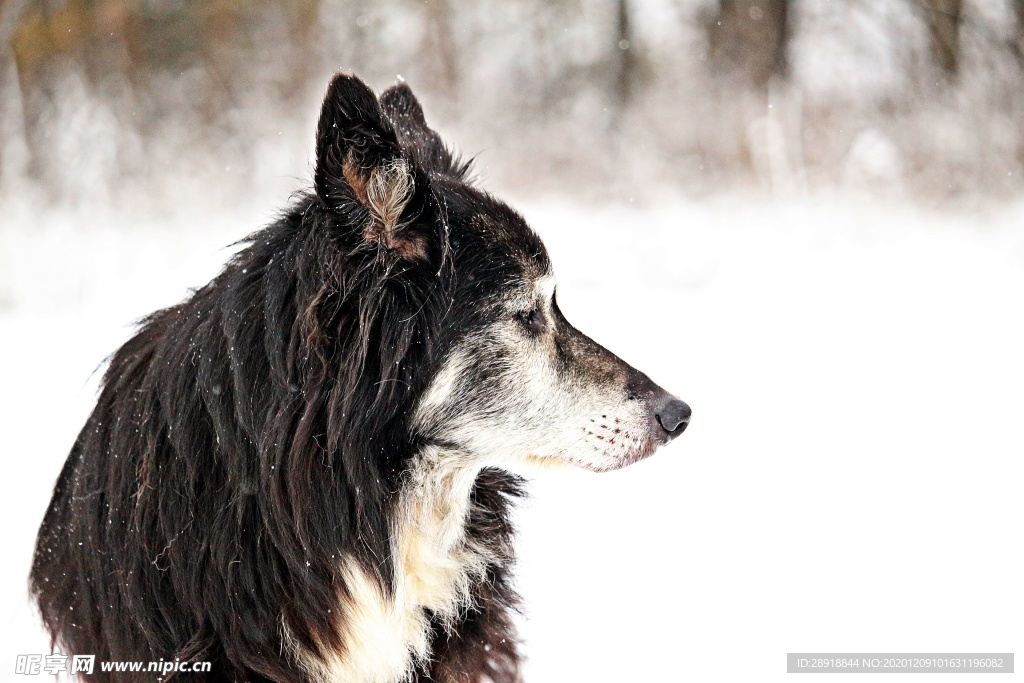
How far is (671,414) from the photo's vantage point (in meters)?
2.80

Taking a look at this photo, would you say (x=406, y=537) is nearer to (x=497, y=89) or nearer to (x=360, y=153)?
(x=360, y=153)

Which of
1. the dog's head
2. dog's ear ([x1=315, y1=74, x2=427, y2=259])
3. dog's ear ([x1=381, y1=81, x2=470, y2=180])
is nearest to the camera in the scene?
dog's ear ([x1=315, y1=74, x2=427, y2=259])

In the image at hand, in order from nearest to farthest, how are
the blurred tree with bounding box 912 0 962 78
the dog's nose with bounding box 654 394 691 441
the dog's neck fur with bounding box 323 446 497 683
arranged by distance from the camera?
the dog's neck fur with bounding box 323 446 497 683, the dog's nose with bounding box 654 394 691 441, the blurred tree with bounding box 912 0 962 78

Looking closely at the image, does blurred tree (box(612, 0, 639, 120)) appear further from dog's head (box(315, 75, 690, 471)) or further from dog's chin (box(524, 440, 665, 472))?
dog's chin (box(524, 440, 665, 472))

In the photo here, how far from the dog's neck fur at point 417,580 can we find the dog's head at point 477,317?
0.35ft

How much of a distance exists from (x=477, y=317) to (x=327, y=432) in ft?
1.72

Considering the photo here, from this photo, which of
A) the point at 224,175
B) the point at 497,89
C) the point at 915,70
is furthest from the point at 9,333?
the point at 915,70

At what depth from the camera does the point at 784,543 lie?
476 centimetres

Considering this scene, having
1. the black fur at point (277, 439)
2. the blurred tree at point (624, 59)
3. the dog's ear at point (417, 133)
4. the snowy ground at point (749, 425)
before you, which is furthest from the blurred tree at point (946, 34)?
the black fur at point (277, 439)

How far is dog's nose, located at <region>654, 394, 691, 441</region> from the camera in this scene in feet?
9.18

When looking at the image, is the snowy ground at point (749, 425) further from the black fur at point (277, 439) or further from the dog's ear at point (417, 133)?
the dog's ear at point (417, 133)

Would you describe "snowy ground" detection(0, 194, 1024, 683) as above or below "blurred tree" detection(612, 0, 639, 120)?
below

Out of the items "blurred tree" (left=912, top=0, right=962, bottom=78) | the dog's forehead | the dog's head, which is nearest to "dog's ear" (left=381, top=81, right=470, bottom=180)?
the dog's head

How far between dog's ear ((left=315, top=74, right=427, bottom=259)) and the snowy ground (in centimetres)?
102
